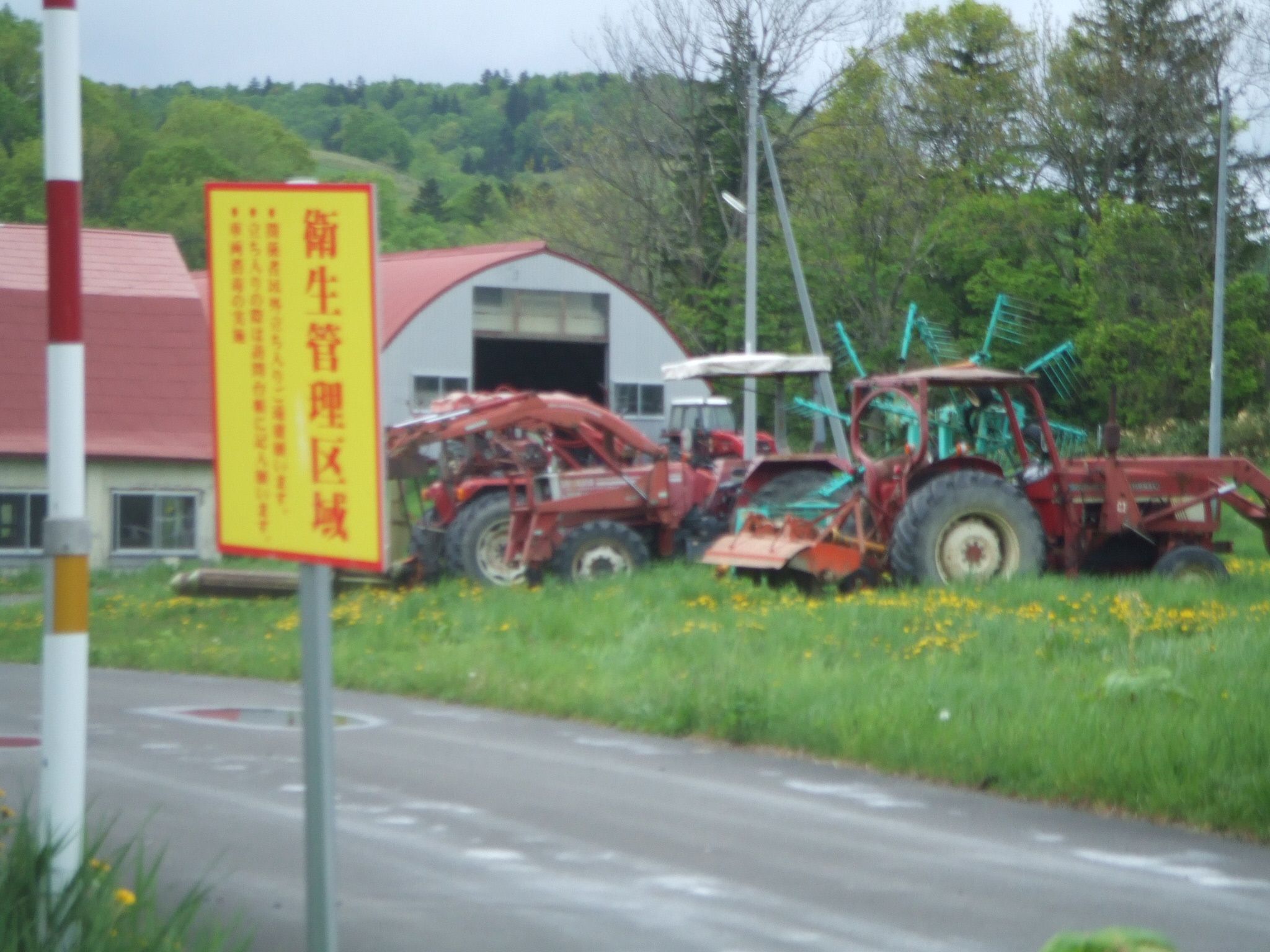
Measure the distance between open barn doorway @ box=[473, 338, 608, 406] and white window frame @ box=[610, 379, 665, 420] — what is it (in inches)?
63.4

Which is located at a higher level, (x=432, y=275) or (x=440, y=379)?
(x=432, y=275)

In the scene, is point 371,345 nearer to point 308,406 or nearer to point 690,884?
point 308,406

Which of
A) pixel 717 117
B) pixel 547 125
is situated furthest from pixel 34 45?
pixel 717 117

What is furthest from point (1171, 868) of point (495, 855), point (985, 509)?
point (985, 509)

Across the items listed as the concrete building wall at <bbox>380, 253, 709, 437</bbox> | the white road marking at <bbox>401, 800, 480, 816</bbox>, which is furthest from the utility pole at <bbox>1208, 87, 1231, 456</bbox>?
the white road marking at <bbox>401, 800, 480, 816</bbox>

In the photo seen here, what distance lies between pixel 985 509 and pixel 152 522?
18514mm

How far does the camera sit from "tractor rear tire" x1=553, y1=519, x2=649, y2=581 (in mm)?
21203

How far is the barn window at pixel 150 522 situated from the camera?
105 feet

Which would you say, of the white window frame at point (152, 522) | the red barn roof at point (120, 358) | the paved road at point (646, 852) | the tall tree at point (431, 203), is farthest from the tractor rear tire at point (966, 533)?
the tall tree at point (431, 203)

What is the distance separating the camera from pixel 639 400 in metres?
48.4

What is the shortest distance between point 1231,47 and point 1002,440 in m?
35.4

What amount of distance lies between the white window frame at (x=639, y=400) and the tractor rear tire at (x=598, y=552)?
25776 mm

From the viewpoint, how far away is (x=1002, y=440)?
65.9ft

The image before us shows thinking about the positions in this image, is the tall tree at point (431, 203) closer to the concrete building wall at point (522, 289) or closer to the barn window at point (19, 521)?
the concrete building wall at point (522, 289)
